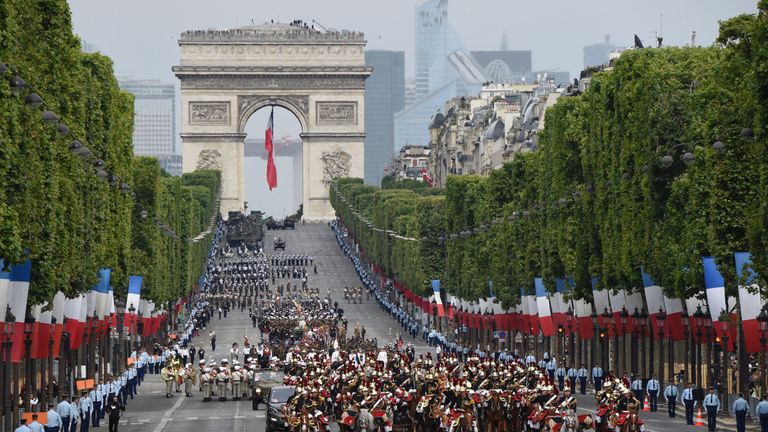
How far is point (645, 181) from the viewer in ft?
220

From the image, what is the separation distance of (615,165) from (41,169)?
88.7 feet

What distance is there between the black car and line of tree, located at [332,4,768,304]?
11.2 meters

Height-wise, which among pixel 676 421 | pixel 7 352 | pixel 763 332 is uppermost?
pixel 763 332

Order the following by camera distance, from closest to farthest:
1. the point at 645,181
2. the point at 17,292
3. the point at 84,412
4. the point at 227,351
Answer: the point at 17,292, the point at 84,412, the point at 645,181, the point at 227,351

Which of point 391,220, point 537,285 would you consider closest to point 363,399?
point 537,285

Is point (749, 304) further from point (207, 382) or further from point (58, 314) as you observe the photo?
point (207, 382)

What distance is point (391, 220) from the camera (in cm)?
16850

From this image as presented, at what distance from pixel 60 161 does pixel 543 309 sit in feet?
107

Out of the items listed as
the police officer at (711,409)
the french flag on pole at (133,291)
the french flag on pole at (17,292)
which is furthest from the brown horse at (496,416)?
A: the french flag on pole at (133,291)

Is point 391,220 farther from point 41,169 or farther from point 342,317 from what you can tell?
point 41,169

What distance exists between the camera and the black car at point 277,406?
175ft

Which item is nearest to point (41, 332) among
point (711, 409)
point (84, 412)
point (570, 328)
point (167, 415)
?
point (84, 412)

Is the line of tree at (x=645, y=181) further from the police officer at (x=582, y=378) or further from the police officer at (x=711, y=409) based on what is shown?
the police officer at (x=711, y=409)

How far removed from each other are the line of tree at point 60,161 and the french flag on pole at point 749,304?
620 inches
